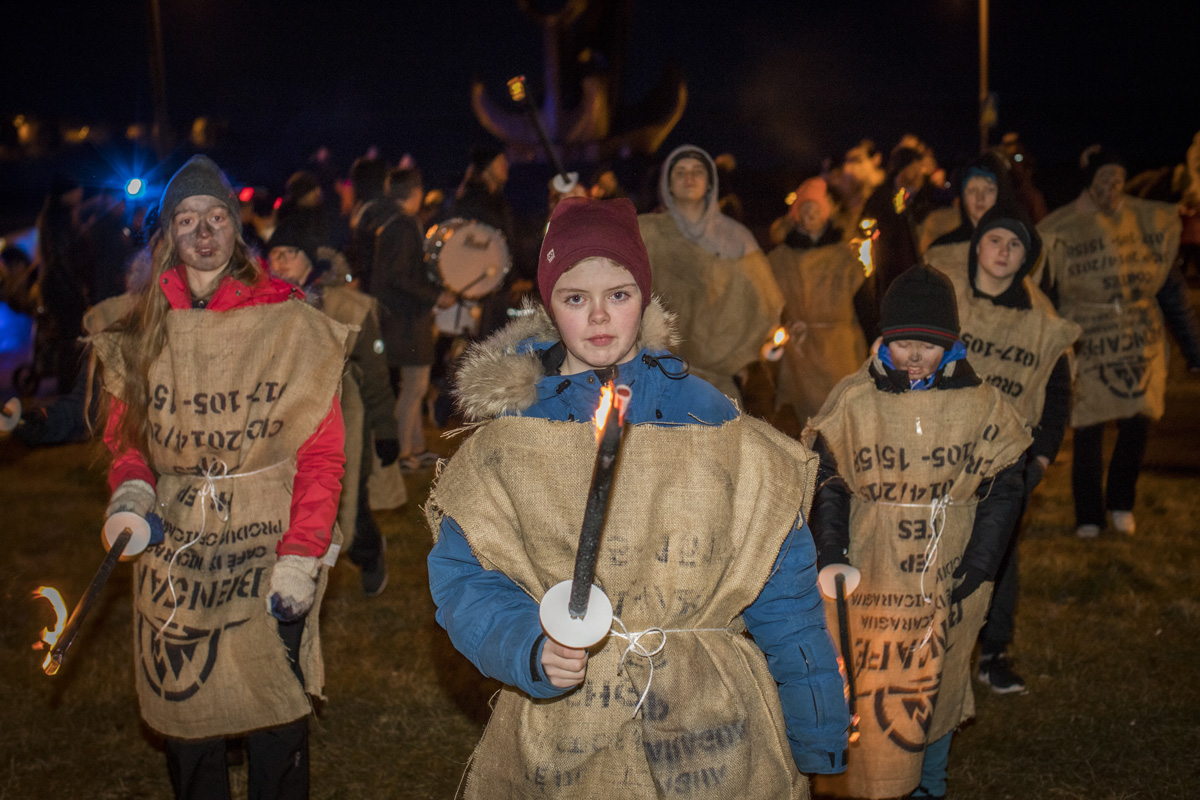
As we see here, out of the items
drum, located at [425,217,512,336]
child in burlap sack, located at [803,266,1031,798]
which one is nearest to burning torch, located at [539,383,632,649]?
child in burlap sack, located at [803,266,1031,798]

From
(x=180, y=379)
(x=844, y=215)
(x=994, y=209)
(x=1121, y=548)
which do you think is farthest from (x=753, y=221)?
(x=180, y=379)

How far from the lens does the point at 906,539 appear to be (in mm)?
3830

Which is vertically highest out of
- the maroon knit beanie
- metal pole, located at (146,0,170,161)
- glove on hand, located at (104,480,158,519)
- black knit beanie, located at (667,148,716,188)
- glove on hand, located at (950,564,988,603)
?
metal pole, located at (146,0,170,161)

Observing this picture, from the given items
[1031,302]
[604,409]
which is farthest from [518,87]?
[604,409]

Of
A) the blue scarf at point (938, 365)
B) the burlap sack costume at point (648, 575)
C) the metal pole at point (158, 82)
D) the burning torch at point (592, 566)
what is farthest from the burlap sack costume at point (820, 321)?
the metal pole at point (158, 82)

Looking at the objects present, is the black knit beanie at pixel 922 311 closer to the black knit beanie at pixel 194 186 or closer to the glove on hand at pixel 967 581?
the glove on hand at pixel 967 581

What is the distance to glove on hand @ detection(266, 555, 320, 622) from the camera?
3.30 meters

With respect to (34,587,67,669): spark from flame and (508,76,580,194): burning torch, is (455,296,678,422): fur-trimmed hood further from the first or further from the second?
(508,76,580,194): burning torch

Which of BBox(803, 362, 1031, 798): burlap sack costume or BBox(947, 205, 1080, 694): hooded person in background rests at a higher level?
BBox(947, 205, 1080, 694): hooded person in background

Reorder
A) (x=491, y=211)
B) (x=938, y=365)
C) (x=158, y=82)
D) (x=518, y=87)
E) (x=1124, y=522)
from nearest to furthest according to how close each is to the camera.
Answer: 1. (x=938, y=365)
2. (x=1124, y=522)
3. (x=518, y=87)
4. (x=491, y=211)
5. (x=158, y=82)

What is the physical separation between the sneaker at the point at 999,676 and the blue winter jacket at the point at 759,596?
3078mm

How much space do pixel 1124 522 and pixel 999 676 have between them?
2.83 metres

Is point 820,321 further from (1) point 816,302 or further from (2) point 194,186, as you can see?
(2) point 194,186

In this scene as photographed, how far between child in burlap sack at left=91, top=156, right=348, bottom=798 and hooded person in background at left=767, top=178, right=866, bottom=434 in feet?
16.9
